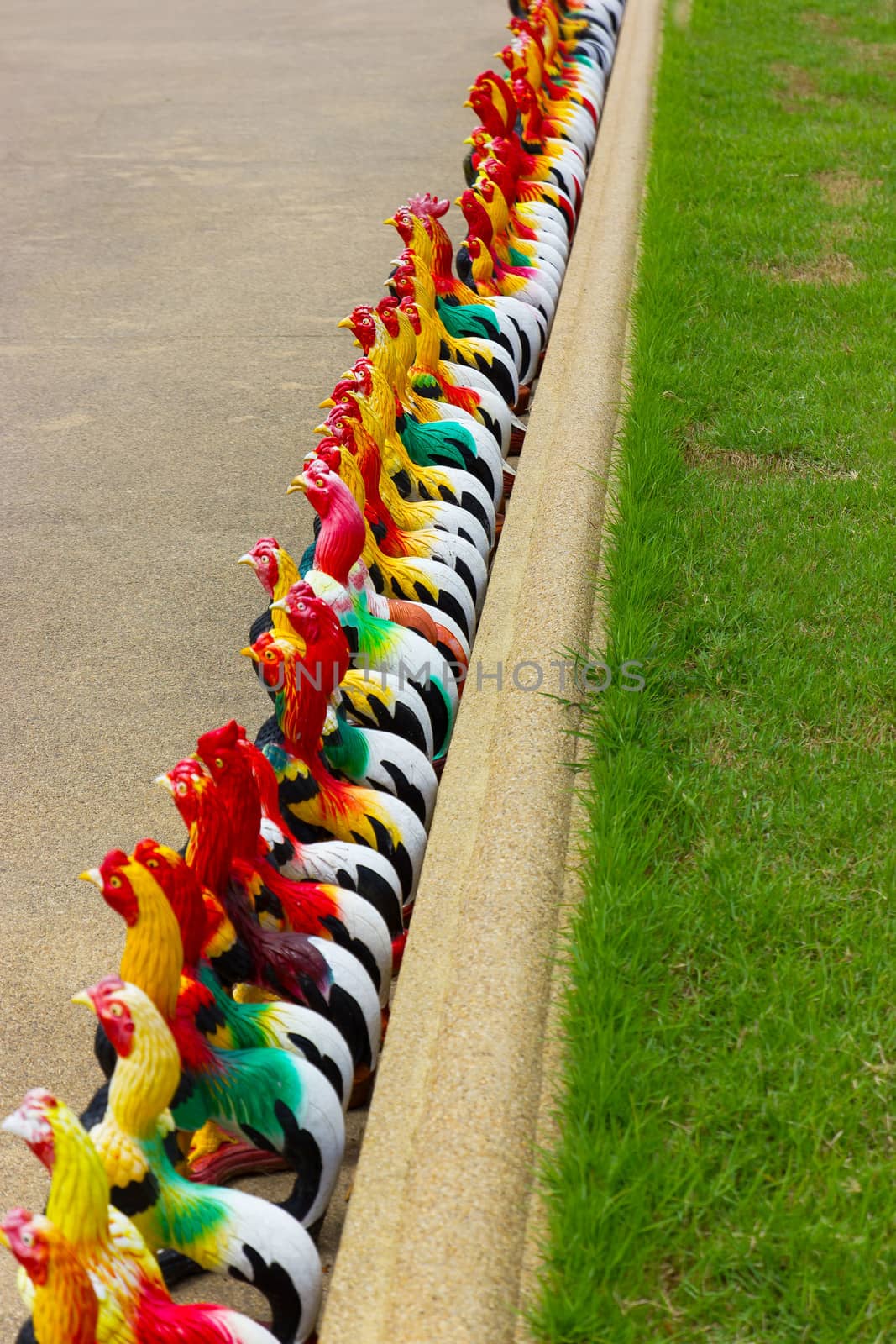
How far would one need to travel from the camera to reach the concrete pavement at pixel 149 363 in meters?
3.12

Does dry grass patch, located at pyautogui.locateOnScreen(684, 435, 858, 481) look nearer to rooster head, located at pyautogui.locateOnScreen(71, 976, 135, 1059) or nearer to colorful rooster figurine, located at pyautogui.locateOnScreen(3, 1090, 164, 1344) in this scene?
rooster head, located at pyautogui.locateOnScreen(71, 976, 135, 1059)

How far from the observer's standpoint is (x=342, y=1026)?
7.29 ft

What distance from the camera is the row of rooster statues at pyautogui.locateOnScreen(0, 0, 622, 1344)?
5.77 feet

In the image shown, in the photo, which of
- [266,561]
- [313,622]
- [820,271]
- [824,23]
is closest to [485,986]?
[313,622]

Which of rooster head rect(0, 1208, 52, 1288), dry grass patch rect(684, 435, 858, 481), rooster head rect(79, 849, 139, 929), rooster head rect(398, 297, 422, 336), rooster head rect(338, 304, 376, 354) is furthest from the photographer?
dry grass patch rect(684, 435, 858, 481)

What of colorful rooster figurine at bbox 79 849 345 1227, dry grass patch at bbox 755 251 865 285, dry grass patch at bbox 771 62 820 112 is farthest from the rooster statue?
dry grass patch at bbox 771 62 820 112

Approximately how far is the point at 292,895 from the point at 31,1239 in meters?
0.76

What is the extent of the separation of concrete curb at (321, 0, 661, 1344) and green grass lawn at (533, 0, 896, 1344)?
78 mm

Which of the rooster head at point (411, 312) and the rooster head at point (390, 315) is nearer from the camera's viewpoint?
the rooster head at point (390, 315)

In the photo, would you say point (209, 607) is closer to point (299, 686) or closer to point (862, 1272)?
point (299, 686)

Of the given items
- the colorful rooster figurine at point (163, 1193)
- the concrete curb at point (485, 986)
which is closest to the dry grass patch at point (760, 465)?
the concrete curb at point (485, 986)

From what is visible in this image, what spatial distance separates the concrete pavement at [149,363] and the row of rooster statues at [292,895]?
18.4 inches

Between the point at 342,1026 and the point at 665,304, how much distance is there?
3.36 meters

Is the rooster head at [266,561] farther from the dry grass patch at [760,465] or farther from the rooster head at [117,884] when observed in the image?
the dry grass patch at [760,465]
